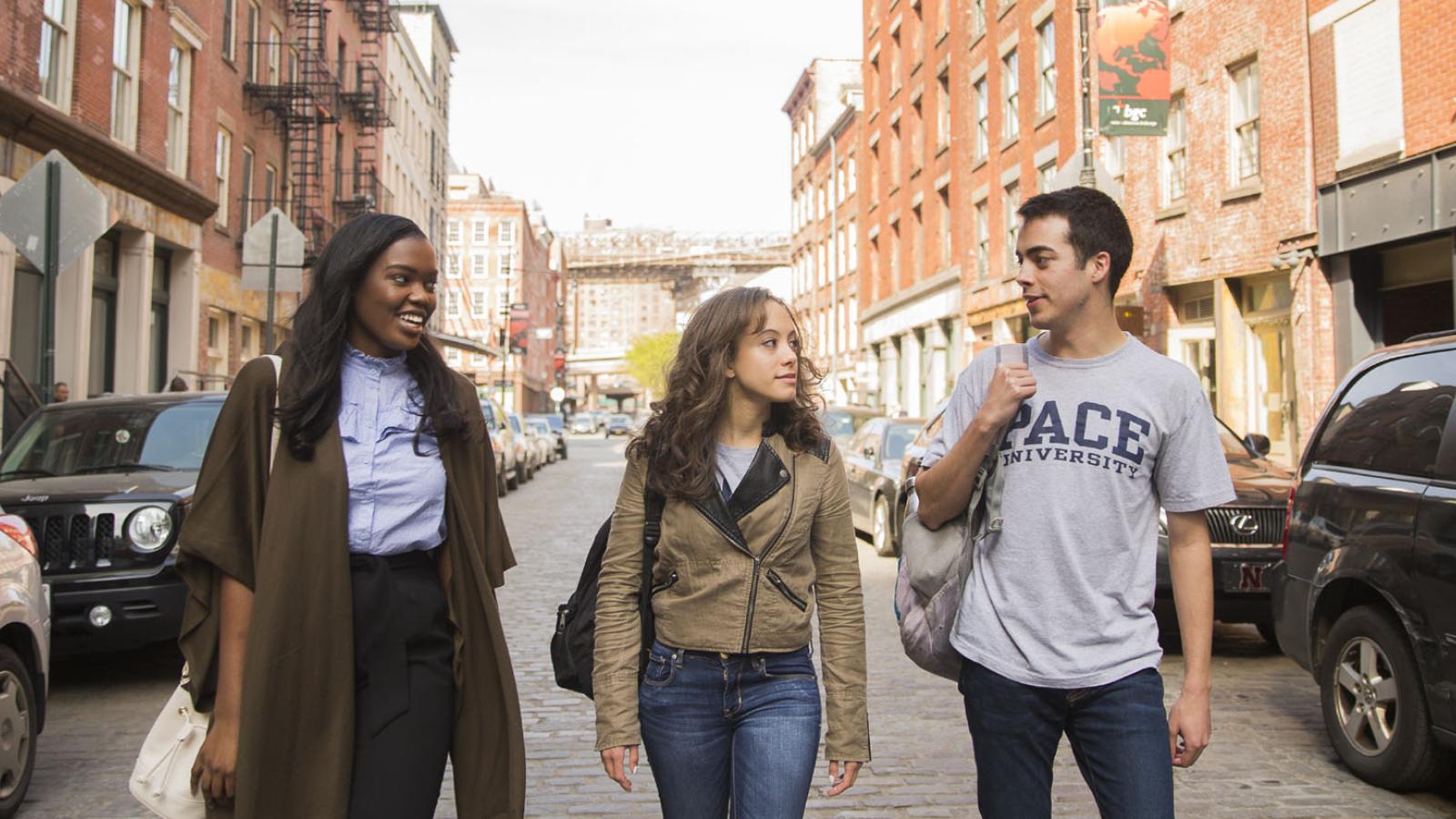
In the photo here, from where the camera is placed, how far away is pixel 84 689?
7293 millimetres

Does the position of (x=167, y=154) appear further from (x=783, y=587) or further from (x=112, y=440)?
(x=783, y=587)

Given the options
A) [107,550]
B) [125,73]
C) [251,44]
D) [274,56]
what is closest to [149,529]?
[107,550]

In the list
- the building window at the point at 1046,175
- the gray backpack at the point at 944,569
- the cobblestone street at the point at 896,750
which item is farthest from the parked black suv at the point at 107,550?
the building window at the point at 1046,175

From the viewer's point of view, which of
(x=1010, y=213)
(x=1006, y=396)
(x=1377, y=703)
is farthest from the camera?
(x=1010, y=213)

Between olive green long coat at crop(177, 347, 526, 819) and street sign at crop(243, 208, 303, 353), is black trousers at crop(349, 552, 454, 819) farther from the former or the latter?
street sign at crop(243, 208, 303, 353)

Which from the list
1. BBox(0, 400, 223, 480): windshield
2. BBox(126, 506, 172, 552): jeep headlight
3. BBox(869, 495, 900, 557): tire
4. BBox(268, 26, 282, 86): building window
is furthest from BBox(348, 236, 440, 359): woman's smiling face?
BBox(268, 26, 282, 86): building window

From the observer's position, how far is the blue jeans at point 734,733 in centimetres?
276

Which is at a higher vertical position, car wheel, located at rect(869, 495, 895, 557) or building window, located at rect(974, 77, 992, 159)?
building window, located at rect(974, 77, 992, 159)

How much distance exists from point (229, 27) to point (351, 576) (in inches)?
1068

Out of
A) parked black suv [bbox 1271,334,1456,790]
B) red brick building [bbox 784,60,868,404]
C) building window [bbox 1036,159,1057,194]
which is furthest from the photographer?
red brick building [bbox 784,60,868,404]

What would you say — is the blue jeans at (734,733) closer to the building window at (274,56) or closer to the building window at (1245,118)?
the building window at (1245,118)

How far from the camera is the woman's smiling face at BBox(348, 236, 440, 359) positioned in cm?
271

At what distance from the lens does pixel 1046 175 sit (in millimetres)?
26422

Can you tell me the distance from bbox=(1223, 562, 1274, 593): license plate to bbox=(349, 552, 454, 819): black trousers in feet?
21.2
